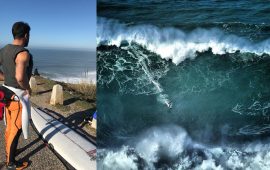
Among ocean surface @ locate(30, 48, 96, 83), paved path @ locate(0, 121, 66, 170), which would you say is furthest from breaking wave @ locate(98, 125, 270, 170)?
ocean surface @ locate(30, 48, 96, 83)

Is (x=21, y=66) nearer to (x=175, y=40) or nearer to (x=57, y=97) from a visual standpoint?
(x=175, y=40)

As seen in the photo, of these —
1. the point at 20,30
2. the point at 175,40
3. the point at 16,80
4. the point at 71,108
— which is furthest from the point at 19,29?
the point at 71,108

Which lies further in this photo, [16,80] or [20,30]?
[16,80]

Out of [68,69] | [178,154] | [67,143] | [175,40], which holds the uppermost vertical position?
[175,40]

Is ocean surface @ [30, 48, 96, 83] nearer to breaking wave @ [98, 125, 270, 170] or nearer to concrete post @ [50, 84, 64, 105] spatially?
concrete post @ [50, 84, 64, 105]

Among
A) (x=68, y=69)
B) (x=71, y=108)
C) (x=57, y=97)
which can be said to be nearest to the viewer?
(x=71, y=108)

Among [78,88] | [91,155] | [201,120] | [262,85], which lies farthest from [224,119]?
[78,88]

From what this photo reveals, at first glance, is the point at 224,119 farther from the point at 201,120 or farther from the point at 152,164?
the point at 152,164
